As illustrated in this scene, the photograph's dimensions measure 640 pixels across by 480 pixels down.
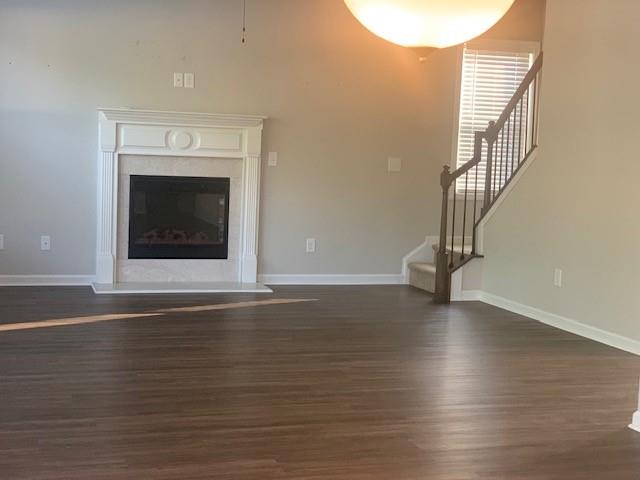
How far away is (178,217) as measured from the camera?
651 centimetres

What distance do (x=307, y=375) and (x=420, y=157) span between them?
3.77 m

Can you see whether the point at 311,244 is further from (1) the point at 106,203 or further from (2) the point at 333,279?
(1) the point at 106,203

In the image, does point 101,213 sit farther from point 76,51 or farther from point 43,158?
point 76,51

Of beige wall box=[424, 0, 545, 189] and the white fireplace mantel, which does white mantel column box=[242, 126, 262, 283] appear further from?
beige wall box=[424, 0, 545, 189]

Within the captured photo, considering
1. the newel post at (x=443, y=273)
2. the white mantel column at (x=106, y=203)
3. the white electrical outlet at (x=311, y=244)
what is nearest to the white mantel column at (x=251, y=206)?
the white electrical outlet at (x=311, y=244)

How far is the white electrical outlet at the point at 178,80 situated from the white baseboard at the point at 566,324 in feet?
10.4

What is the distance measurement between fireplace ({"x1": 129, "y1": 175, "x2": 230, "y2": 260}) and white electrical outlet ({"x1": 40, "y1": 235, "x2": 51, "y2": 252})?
2.24ft

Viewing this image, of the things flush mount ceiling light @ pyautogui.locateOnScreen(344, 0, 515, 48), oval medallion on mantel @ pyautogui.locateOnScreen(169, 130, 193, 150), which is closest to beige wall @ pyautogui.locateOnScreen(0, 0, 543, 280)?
oval medallion on mantel @ pyautogui.locateOnScreen(169, 130, 193, 150)

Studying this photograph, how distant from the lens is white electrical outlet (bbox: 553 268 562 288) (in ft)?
17.2

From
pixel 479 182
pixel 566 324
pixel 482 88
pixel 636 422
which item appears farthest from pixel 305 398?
pixel 482 88

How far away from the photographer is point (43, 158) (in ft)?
20.2

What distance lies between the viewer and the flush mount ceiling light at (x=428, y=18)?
2549 millimetres

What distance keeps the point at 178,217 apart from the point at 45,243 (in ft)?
3.76

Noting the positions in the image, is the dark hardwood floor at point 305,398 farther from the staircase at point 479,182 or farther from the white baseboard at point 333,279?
the white baseboard at point 333,279
